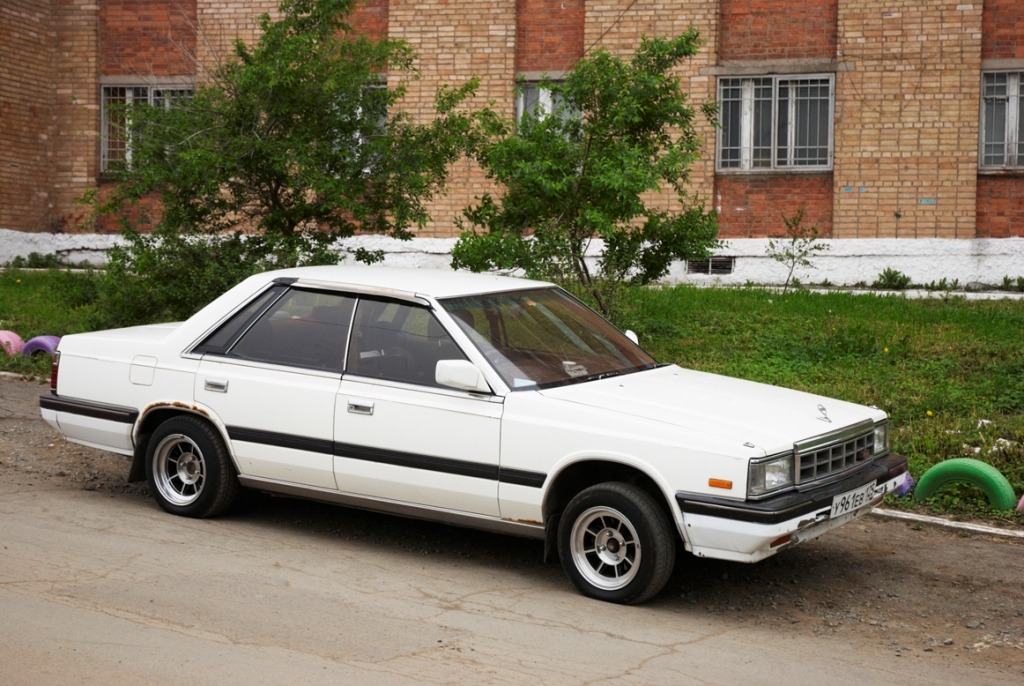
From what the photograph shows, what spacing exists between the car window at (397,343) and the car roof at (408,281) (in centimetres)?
11

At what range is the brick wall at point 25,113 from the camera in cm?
1978

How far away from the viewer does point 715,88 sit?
1827cm

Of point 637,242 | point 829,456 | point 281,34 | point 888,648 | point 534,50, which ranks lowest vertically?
point 888,648

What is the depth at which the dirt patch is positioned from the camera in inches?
228

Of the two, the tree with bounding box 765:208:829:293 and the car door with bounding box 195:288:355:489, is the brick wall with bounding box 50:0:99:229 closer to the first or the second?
the tree with bounding box 765:208:829:293

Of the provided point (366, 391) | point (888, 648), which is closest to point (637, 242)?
point (366, 391)

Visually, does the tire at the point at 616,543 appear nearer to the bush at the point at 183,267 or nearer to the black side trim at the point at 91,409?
the black side trim at the point at 91,409

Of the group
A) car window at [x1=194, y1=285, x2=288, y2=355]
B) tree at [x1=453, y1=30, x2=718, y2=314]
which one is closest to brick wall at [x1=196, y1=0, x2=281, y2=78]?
tree at [x1=453, y1=30, x2=718, y2=314]

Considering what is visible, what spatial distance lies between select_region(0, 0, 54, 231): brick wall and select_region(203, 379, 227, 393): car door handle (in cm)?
1449

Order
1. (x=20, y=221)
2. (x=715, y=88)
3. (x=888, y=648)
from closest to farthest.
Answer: (x=888, y=648)
(x=715, y=88)
(x=20, y=221)

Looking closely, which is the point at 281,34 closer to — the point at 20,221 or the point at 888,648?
the point at 888,648

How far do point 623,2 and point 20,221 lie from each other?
412 inches

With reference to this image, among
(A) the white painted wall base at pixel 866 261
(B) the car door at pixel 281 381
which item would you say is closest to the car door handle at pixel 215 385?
(B) the car door at pixel 281 381

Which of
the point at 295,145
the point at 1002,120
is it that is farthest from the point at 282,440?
the point at 1002,120
